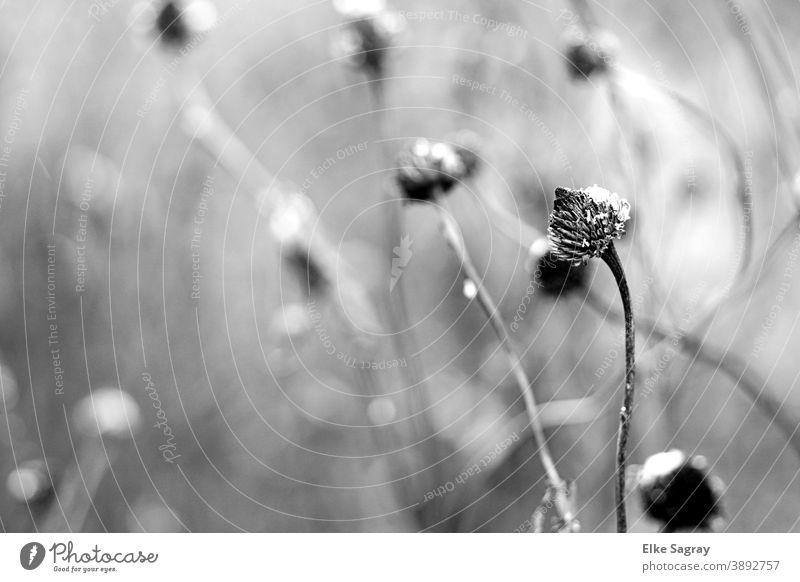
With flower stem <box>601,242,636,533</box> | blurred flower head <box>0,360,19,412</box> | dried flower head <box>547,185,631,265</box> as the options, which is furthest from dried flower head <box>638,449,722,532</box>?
blurred flower head <box>0,360,19,412</box>

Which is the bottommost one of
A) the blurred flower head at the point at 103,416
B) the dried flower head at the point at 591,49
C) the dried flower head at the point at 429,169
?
the blurred flower head at the point at 103,416

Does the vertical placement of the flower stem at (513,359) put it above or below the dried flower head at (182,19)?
below

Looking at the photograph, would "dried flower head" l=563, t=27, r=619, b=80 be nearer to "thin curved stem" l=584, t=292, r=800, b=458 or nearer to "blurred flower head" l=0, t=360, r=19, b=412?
"thin curved stem" l=584, t=292, r=800, b=458

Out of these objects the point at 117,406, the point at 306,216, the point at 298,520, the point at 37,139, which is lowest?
the point at 298,520

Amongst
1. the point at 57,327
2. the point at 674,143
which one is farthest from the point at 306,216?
the point at 674,143

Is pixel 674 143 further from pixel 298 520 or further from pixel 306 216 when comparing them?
pixel 298 520

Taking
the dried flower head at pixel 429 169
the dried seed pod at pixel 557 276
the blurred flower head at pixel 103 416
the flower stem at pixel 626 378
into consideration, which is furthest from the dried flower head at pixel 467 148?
the blurred flower head at pixel 103 416

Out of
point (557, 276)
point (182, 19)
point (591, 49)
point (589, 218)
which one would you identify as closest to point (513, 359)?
point (557, 276)

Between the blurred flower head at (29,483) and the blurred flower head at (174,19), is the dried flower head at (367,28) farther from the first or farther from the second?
the blurred flower head at (29,483)
